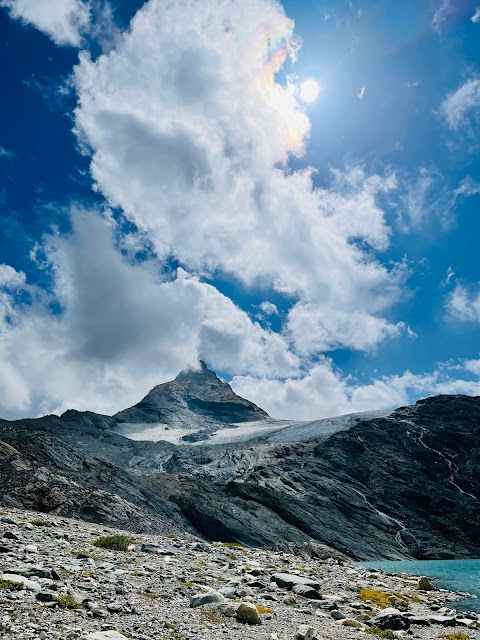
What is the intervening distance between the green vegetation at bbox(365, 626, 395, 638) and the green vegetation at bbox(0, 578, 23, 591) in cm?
1239

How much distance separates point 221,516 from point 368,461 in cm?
8782

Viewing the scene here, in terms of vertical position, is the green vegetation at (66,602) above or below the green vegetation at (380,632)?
above

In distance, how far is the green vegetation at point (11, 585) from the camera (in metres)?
12.8

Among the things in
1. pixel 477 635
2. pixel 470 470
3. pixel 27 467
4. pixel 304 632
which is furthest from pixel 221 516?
pixel 470 470

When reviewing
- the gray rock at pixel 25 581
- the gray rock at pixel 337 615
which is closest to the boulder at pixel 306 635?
the gray rock at pixel 337 615

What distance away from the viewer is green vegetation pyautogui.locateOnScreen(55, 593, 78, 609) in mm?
12396

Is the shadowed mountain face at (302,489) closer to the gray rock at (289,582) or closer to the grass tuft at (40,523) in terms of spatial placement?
the grass tuft at (40,523)

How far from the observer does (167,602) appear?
16.3 m

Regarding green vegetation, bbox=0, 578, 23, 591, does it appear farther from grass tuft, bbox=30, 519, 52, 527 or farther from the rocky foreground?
grass tuft, bbox=30, 519, 52, 527

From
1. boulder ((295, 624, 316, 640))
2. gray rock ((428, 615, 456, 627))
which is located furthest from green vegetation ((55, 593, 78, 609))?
gray rock ((428, 615, 456, 627))

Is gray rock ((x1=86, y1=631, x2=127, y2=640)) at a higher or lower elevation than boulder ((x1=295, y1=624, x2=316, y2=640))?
higher

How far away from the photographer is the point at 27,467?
6525cm

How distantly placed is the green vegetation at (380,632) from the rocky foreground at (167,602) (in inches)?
2.6

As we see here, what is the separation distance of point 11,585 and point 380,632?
13.1 meters
